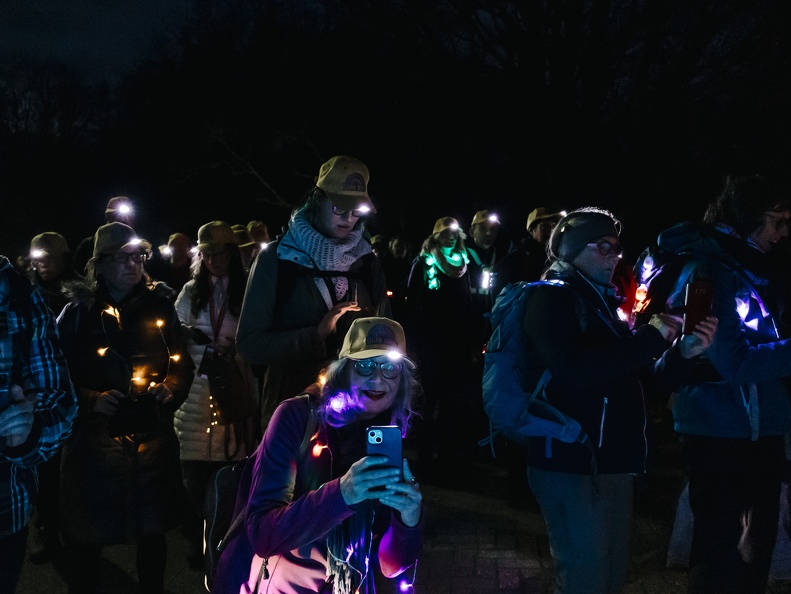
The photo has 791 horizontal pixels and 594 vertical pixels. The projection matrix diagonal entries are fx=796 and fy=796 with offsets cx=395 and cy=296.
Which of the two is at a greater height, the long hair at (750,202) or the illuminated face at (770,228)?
the long hair at (750,202)

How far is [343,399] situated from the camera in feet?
9.26

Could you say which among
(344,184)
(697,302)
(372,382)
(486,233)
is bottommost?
(372,382)

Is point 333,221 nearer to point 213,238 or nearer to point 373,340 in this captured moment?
point 373,340

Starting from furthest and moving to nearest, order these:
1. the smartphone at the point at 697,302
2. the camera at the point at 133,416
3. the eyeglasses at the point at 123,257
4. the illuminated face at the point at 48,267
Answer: the illuminated face at the point at 48,267
the eyeglasses at the point at 123,257
the camera at the point at 133,416
the smartphone at the point at 697,302

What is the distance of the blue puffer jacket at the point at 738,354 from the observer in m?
3.48

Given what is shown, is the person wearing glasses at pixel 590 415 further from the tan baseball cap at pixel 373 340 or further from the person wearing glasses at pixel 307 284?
the person wearing glasses at pixel 307 284

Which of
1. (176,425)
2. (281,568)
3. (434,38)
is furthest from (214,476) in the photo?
(434,38)

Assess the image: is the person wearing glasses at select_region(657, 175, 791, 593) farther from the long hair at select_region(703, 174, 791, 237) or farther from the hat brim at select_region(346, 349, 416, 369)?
the hat brim at select_region(346, 349, 416, 369)

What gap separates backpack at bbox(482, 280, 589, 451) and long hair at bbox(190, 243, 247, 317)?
87.6 inches

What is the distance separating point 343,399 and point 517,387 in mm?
838

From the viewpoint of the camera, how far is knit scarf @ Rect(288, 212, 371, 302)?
3.70 metres

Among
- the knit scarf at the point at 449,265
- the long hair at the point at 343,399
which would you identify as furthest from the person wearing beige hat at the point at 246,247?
the long hair at the point at 343,399

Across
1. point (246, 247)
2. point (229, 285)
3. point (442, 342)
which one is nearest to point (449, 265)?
point (442, 342)

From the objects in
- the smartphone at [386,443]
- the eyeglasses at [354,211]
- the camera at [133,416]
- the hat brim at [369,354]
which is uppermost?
the eyeglasses at [354,211]
